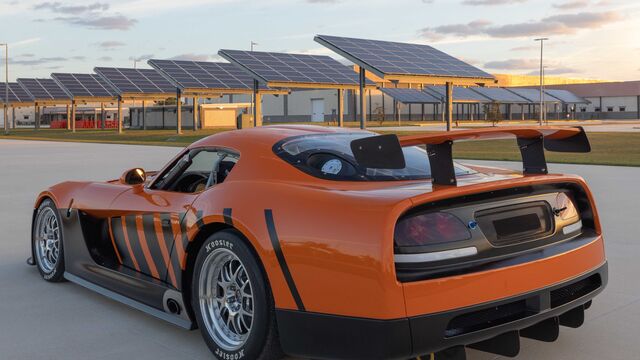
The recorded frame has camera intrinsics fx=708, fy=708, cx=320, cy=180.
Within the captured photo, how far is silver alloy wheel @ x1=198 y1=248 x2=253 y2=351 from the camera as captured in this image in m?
3.59

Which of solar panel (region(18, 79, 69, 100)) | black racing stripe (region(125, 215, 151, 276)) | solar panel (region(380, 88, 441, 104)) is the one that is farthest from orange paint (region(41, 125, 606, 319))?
solar panel (region(18, 79, 69, 100))

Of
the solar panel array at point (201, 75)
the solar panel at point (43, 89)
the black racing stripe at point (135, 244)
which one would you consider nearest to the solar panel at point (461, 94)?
the solar panel array at point (201, 75)

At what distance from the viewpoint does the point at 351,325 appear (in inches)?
119

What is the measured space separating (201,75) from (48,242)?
41.9 m

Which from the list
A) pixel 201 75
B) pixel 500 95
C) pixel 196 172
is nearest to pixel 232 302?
pixel 196 172

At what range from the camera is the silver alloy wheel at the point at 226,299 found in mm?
3586

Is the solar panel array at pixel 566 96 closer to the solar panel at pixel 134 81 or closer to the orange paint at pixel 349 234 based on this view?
the solar panel at pixel 134 81

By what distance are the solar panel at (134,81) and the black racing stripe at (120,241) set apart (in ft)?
160

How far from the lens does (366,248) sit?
2988mm

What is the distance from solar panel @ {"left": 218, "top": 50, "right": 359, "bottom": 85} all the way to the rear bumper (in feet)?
108

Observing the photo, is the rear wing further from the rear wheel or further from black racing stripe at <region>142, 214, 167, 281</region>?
the rear wheel

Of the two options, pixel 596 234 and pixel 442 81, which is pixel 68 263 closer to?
pixel 596 234

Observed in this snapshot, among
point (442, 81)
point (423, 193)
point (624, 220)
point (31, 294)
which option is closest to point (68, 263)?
point (31, 294)

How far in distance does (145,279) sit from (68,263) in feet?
3.71
